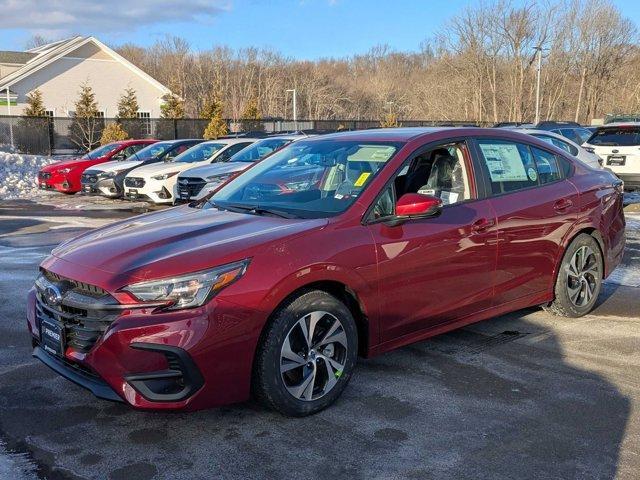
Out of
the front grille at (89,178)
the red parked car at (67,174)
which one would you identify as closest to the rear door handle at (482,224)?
the front grille at (89,178)

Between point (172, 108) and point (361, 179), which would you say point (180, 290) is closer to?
point (361, 179)

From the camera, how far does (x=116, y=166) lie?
16.8 metres

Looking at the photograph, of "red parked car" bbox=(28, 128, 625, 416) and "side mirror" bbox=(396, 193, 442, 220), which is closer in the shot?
"red parked car" bbox=(28, 128, 625, 416)

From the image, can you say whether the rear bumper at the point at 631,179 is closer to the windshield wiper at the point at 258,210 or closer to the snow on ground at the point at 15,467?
the windshield wiper at the point at 258,210

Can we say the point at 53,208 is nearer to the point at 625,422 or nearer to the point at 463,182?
the point at 463,182

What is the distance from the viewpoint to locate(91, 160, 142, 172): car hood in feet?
54.4

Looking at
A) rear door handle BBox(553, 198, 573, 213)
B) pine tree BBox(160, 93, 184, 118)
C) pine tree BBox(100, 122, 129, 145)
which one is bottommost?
rear door handle BBox(553, 198, 573, 213)

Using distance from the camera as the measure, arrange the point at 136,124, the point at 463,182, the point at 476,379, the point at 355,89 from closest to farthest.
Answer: the point at 476,379 → the point at 463,182 → the point at 136,124 → the point at 355,89

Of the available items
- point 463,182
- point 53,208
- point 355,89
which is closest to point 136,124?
point 53,208

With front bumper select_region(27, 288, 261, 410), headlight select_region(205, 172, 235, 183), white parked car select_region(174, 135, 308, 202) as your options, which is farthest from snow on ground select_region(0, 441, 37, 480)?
headlight select_region(205, 172, 235, 183)

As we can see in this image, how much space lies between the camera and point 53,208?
615 inches

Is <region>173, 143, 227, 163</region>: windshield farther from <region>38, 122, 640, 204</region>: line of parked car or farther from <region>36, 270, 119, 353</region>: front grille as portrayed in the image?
<region>36, 270, 119, 353</region>: front grille

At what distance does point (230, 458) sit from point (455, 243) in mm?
2106

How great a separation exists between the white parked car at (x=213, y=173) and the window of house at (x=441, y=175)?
806 centimetres
